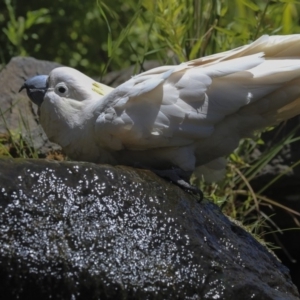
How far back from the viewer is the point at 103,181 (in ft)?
9.69

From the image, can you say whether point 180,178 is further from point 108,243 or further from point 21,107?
point 21,107

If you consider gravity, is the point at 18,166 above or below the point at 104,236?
above

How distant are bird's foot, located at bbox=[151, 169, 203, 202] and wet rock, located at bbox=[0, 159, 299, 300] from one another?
206 millimetres

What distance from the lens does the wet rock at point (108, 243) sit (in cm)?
268

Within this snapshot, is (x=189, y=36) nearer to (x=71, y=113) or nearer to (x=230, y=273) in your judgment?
(x=71, y=113)

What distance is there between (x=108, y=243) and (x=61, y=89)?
103 cm

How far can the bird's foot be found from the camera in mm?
3299

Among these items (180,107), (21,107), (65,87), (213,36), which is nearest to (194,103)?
(180,107)

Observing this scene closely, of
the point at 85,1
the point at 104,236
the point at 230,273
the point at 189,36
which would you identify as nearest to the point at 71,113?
the point at 104,236

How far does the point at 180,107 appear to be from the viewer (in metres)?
3.33

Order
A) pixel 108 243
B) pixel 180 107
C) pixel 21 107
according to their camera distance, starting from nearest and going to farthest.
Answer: pixel 108 243 → pixel 180 107 → pixel 21 107

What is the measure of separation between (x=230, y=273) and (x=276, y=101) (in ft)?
2.95

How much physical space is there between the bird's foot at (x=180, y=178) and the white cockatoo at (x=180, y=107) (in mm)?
22

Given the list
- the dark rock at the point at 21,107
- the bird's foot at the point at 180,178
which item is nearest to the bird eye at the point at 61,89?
the bird's foot at the point at 180,178
